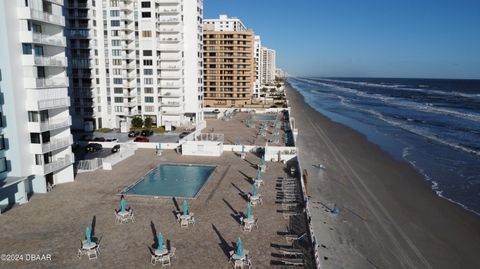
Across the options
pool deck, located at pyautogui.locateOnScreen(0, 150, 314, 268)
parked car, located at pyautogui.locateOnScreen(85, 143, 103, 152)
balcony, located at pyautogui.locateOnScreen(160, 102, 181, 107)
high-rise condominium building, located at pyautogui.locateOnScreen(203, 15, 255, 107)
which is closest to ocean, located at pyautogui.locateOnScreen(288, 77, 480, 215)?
pool deck, located at pyautogui.locateOnScreen(0, 150, 314, 268)

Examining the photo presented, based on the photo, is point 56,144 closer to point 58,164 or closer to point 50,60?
point 58,164

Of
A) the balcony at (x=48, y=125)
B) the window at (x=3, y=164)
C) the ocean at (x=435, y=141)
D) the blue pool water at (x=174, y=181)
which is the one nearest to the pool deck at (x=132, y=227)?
the blue pool water at (x=174, y=181)

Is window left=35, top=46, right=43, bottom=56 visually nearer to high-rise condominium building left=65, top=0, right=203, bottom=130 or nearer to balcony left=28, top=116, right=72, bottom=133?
balcony left=28, top=116, right=72, bottom=133

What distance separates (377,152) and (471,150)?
44.7 ft

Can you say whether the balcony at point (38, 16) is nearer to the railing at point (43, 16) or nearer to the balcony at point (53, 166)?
the railing at point (43, 16)

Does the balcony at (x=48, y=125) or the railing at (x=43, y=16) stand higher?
the railing at (x=43, y=16)

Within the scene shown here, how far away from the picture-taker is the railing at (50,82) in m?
26.3

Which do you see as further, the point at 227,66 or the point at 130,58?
the point at 227,66

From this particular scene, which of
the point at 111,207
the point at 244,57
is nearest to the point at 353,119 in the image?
the point at 244,57

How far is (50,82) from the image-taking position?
2778cm

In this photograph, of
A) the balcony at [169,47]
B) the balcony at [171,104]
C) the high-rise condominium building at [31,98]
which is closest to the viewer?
the high-rise condominium building at [31,98]

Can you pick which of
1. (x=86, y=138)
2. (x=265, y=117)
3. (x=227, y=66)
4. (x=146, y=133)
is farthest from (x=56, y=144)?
(x=227, y=66)

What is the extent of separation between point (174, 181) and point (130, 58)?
105ft

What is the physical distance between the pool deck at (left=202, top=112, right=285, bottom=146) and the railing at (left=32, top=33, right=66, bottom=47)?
1002 inches
